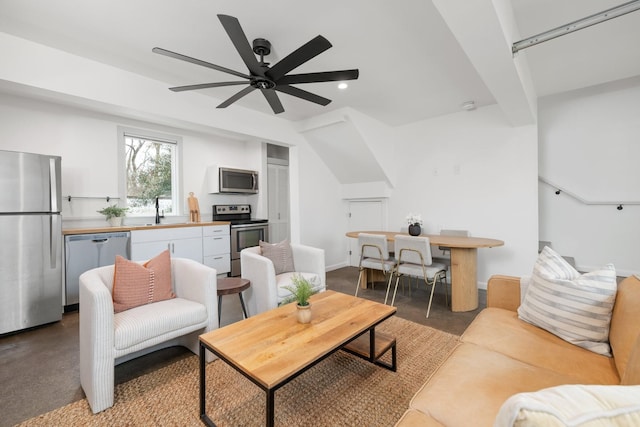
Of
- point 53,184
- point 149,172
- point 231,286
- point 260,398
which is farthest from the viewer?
point 149,172

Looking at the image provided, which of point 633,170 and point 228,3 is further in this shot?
point 633,170

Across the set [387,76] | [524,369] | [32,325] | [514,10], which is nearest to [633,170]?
[514,10]

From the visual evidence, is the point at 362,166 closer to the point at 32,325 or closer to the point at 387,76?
the point at 387,76

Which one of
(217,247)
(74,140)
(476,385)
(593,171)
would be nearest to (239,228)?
(217,247)

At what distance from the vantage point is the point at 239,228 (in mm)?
4637

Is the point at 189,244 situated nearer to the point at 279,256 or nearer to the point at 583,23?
the point at 279,256

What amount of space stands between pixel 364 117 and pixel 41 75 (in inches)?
143

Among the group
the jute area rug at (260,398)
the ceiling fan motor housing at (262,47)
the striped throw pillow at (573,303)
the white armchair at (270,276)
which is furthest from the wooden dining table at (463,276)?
the ceiling fan motor housing at (262,47)

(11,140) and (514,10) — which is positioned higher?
(514,10)

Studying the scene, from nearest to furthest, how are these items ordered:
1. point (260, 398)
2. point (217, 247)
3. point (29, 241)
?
point (260, 398) → point (29, 241) → point (217, 247)

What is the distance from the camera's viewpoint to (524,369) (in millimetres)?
1234

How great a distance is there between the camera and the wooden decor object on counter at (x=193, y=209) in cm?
446

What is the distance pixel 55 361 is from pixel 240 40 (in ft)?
8.98

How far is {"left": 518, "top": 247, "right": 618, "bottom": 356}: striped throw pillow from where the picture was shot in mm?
1377
